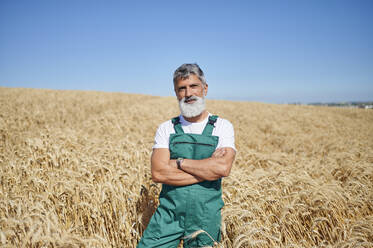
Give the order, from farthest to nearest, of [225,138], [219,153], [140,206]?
[140,206] → [225,138] → [219,153]

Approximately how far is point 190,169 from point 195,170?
0.06m

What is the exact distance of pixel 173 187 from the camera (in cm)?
211

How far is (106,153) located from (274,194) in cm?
414

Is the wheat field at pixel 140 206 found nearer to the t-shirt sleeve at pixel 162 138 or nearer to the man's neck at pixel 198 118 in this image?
the t-shirt sleeve at pixel 162 138

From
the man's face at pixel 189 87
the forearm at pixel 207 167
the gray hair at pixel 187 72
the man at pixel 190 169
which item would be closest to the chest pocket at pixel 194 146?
the man at pixel 190 169

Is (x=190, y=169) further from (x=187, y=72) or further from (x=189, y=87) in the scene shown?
(x=187, y=72)

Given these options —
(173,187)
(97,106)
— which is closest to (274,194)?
(173,187)

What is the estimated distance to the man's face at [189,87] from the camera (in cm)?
221

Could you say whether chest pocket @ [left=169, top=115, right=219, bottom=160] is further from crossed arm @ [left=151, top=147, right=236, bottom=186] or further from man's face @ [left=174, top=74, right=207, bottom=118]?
man's face @ [left=174, top=74, right=207, bottom=118]

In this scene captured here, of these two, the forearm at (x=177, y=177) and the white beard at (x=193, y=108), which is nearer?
the forearm at (x=177, y=177)

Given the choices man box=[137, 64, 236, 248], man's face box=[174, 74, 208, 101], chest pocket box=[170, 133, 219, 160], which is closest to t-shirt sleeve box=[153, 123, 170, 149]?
man box=[137, 64, 236, 248]

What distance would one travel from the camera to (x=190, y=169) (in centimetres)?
200

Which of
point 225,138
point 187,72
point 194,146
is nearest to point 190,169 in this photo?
point 194,146

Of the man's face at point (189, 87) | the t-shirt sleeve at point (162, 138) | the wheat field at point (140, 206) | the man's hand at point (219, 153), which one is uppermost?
the man's face at point (189, 87)
